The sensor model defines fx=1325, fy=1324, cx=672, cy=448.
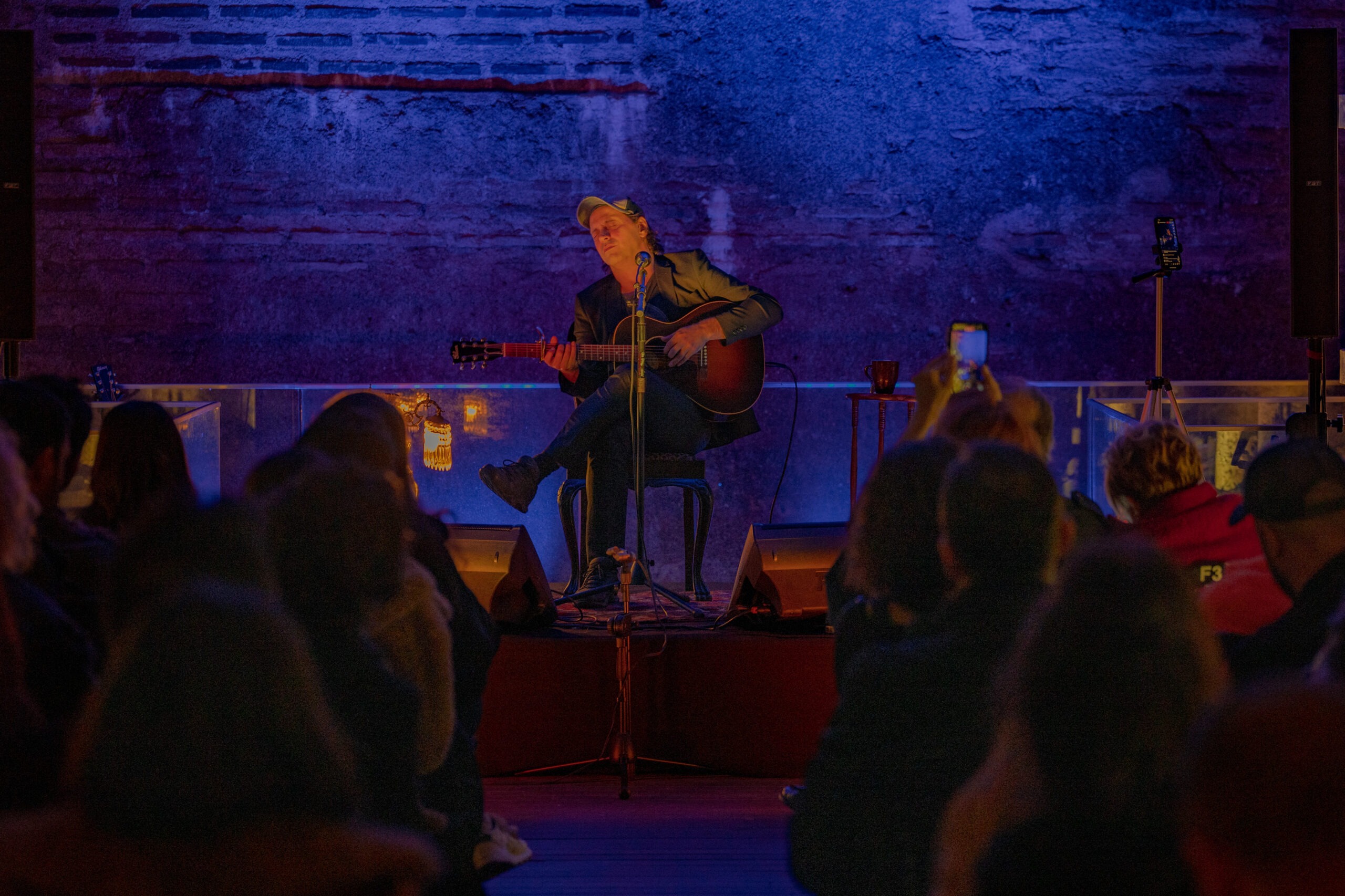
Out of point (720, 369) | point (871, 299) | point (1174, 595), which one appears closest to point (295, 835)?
point (1174, 595)

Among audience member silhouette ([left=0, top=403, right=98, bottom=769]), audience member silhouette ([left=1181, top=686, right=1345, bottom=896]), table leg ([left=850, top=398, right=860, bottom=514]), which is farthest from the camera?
table leg ([left=850, top=398, right=860, bottom=514])

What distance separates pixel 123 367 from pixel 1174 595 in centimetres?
586

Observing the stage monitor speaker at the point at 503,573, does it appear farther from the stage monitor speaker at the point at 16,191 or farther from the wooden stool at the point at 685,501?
the stage monitor speaker at the point at 16,191

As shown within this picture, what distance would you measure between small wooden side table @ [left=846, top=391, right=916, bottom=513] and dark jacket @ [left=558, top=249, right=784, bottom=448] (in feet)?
1.81

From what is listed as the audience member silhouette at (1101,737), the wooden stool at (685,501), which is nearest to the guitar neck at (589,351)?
the wooden stool at (685,501)

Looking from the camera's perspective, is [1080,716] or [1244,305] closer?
[1080,716]

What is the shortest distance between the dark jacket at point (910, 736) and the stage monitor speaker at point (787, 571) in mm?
1856

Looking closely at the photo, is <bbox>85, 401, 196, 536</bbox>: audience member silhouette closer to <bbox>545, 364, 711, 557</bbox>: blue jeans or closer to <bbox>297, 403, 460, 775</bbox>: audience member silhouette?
<bbox>297, 403, 460, 775</bbox>: audience member silhouette

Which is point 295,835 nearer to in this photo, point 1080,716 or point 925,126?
point 1080,716

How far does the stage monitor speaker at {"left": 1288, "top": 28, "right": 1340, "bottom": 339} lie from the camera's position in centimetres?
528

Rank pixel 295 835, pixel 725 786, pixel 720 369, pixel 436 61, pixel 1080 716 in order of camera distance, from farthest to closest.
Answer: pixel 436 61 → pixel 720 369 → pixel 725 786 → pixel 1080 716 → pixel 295 835

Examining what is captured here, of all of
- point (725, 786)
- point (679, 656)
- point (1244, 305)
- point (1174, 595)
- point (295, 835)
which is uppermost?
point (1244, 305)

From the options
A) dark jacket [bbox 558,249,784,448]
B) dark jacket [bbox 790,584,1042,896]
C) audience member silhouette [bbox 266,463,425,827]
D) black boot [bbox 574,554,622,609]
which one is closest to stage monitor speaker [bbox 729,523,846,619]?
black boot [bbox 574,554,622,609]

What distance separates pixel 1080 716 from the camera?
1256 millimetres
